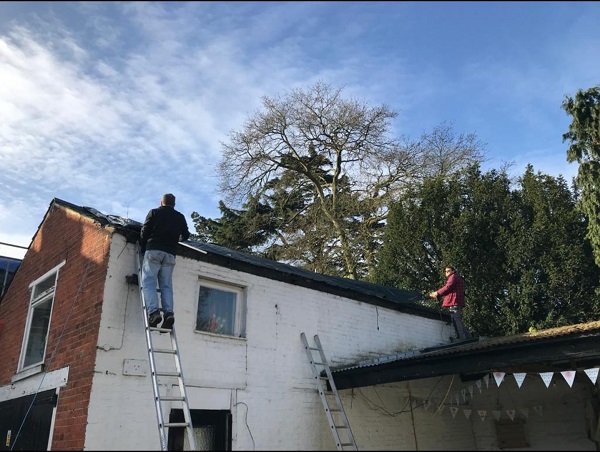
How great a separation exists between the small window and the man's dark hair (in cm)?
150

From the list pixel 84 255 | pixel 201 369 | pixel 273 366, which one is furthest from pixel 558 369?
pixel 84 255

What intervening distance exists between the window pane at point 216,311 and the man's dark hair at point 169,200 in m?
1.56

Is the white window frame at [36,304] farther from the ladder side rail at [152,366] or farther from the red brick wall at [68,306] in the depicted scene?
the ladder side rail at [152,366]

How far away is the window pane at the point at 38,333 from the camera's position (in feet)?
28.6

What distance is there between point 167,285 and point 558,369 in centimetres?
665

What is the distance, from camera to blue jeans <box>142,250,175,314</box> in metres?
6.88

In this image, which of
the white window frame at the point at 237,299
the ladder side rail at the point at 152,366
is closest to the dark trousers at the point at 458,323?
the white window frame at the point at 237,299

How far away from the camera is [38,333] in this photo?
905 cm

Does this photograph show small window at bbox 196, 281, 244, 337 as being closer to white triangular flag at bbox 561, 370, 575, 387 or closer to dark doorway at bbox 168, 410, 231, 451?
dark doorway at bbox 168, 410, 231, 451

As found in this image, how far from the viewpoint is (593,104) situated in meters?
11.6

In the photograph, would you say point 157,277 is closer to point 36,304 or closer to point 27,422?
point 27,422

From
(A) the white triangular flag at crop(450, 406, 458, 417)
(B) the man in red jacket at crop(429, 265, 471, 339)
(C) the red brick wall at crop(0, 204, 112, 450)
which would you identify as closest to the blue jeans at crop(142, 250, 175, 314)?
(C) the red brick wall at crop(0, 204, 112, 450)

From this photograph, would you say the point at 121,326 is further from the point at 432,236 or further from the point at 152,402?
the point at 432,236

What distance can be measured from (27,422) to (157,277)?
3.33 m
